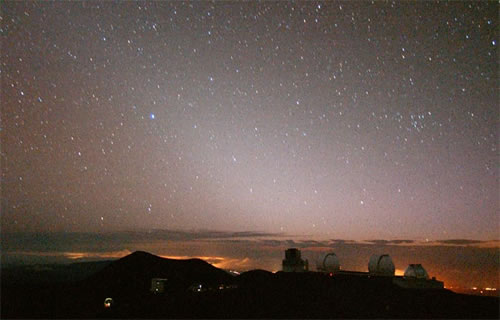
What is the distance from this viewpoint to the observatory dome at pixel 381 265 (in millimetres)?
37562

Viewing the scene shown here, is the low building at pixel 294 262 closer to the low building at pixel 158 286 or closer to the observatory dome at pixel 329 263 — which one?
the observatory dome at pixel 329 263

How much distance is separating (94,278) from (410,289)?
4867 centimetres

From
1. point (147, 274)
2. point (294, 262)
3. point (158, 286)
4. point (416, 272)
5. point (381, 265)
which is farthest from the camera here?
point (147, 274)

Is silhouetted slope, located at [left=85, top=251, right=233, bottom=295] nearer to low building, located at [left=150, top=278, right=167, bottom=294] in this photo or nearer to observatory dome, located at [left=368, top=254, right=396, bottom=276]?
low building, located at [left=150, top=278, right=167, bottom=294]

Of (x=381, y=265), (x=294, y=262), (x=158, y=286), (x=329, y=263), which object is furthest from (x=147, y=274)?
(x=381, y=265)

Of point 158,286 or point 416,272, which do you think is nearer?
point 416,272

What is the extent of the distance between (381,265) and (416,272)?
484 centimetres

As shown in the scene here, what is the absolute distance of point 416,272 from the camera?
33.6 metres

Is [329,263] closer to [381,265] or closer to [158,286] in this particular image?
[381,265]

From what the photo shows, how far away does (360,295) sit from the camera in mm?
29938

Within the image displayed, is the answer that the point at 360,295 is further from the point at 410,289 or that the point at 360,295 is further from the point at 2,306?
the point at 2,306

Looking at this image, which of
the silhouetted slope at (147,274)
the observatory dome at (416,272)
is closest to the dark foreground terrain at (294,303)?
the observatory dome at (416,272)

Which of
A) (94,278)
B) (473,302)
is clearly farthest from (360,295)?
(94,278)

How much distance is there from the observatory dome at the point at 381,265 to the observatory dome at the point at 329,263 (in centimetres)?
590
